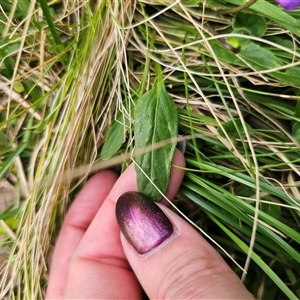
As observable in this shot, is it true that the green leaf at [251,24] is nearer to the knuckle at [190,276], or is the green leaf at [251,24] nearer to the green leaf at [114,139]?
the green leaf at [114,139]

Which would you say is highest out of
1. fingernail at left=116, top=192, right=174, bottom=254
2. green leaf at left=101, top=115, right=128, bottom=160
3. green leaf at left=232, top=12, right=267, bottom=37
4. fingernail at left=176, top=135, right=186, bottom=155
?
green leaf at left=232, top=12, right=267, bottom=37

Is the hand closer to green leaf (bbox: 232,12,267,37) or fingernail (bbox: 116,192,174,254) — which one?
fingernail (bbox: 116,192,174,254)

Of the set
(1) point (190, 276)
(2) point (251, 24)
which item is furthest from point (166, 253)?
(2) point (251, 24)

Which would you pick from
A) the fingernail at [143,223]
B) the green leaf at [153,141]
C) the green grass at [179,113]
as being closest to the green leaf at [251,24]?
the green grass at [179,113]

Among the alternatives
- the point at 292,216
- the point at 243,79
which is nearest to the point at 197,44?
the point at 243,79

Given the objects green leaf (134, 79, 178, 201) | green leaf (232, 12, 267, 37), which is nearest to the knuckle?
green leaf (134, 79, 178, 201)

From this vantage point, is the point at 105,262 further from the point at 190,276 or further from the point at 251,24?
the point at 251,24
